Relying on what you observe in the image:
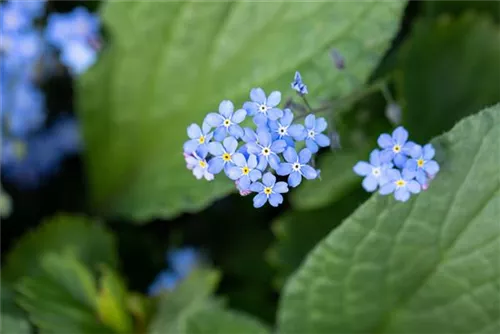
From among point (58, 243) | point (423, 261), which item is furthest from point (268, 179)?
point (58, 243)

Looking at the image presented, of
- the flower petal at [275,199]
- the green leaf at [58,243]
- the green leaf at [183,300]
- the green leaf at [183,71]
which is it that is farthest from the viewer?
the green leaf at [58,243]

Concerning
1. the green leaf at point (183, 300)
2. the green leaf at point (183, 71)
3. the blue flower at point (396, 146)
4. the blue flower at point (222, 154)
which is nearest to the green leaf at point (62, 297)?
the green leaf at point (183, 300)

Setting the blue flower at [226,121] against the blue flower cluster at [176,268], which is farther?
the blue flower cluster at [176,268]

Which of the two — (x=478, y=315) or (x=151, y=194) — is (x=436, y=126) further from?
(x=151, y=194)

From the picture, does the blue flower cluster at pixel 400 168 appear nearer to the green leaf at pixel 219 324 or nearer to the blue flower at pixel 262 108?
the blue flower at pixel 262 108

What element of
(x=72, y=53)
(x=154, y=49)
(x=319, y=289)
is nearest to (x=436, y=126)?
(x=319, y=289)

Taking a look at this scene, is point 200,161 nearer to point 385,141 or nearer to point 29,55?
point 385,141

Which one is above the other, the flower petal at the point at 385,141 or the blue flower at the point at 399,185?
the flower petal at the point at 385,141

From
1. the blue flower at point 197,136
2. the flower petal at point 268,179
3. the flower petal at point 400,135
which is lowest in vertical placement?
the flower petal at point 268,179

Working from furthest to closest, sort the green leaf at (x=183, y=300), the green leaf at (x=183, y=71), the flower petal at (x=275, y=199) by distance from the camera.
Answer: the green leaf at (x=183, y=300) → the green leaf at (x=183, y=71) → the flower petal at (x=275, y=199)
